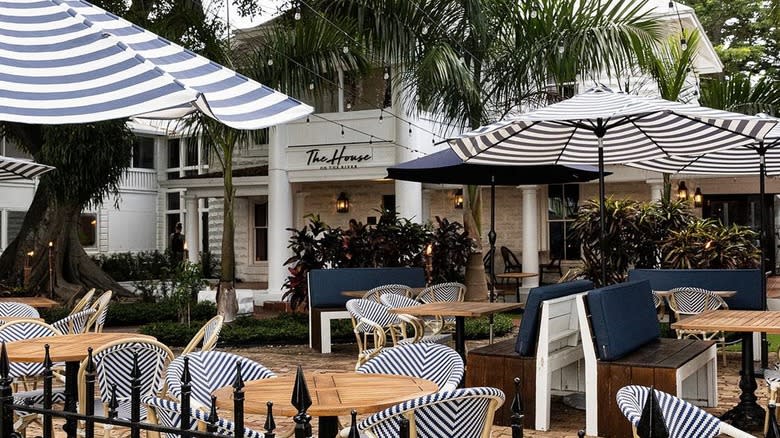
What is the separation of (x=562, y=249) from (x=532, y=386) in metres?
13.6

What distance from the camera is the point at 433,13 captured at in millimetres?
13188

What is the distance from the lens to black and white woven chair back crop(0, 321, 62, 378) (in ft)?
19.3

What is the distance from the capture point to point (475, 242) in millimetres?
13719

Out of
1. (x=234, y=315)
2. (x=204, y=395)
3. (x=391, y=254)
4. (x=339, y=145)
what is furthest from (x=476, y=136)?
(x=339, y=145)

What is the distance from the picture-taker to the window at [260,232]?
2238cm

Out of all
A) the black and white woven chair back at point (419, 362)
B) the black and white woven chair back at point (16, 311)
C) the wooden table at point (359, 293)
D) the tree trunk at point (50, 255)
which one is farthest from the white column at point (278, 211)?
the black and white woven chair back at point (419, 362)

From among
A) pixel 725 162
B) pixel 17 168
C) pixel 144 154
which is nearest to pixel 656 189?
pixel 725 162

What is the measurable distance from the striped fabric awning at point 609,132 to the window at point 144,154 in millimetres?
23756

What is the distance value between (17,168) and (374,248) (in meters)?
5.27

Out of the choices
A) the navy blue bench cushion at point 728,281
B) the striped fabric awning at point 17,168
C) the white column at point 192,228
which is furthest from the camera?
the white column at point 192,228

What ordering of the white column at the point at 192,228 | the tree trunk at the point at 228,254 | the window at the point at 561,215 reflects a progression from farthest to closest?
the white column at the point at 192,228
the window at the point at 561,215
the tree trunk at the point at 228,254

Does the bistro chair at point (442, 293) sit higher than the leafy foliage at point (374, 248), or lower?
lower

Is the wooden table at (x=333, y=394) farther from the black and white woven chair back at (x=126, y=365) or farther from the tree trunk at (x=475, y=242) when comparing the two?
the tree trunk at (x=475, y=242)

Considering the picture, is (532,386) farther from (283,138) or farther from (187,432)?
(283,138)
